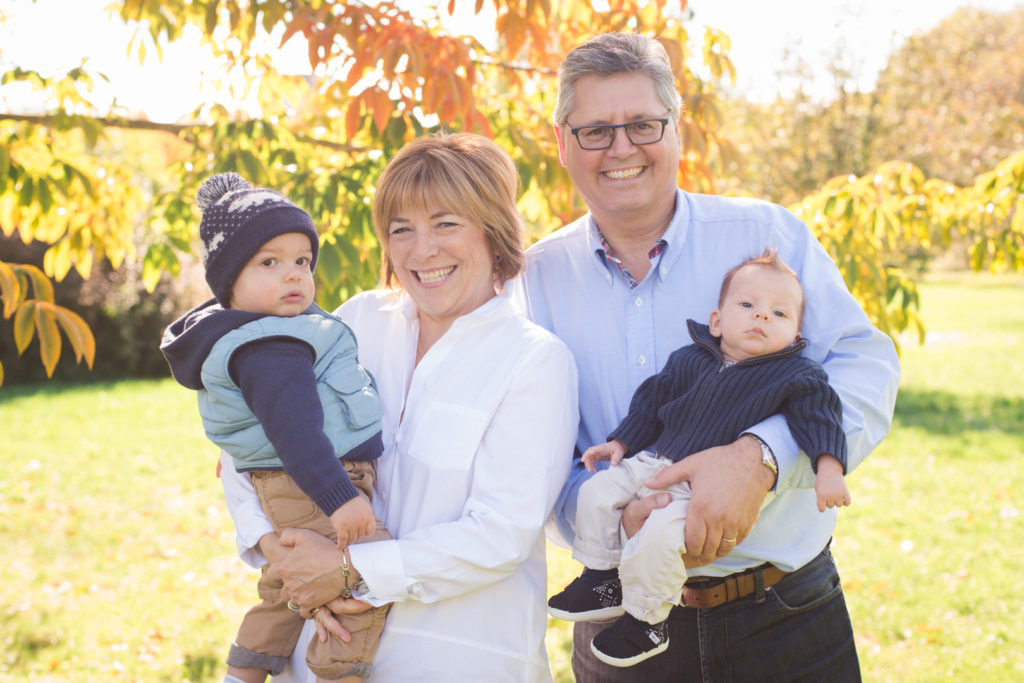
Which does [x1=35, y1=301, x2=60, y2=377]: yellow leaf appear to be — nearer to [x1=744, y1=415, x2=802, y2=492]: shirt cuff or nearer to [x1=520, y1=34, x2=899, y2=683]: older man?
[x1=520, y1=34, x2=899, y2=683]: older man

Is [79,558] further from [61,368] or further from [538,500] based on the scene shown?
[61,368]

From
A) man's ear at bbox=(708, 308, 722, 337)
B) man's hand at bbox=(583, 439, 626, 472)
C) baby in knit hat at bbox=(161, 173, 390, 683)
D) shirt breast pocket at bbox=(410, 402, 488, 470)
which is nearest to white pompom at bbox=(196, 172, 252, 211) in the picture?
baby in knit hat at bbox=(161, 173, 390, 683)

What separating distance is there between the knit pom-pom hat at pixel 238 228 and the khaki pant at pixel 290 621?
0.54 m

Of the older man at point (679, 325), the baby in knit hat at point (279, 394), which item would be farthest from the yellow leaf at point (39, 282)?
the older man at point (679, 325)

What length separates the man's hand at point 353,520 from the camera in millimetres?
1878

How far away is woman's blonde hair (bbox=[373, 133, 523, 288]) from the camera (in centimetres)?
215

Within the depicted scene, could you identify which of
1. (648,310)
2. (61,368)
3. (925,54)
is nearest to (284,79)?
(648,310)

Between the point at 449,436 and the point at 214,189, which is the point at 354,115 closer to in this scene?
the point at 214,189

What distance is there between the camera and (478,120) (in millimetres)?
3092

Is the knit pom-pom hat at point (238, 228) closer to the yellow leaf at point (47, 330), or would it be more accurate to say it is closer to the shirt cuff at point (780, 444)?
the yellow leaf at point (47, 330)

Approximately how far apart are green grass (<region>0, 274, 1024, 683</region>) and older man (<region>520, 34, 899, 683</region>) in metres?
2.38

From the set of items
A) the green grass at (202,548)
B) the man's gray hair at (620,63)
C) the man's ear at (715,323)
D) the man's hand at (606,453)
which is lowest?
the green grass at (202,548)

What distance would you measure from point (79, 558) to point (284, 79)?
409 centimetres

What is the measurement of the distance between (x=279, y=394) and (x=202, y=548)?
16.3 ft
